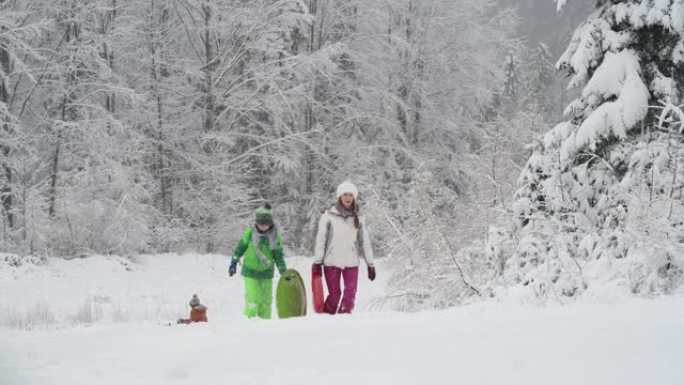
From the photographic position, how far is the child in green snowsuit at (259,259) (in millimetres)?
7523

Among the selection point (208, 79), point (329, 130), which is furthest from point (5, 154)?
point (329, 130)

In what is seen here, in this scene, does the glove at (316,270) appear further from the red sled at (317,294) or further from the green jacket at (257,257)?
the green jacket at (257,257)

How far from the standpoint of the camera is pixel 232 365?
138 inches

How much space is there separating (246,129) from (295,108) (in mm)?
1772

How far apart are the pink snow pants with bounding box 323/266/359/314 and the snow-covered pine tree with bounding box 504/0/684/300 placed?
1.88m

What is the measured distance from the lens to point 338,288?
7.39 m

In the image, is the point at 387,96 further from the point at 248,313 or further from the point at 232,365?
the point at 232,365

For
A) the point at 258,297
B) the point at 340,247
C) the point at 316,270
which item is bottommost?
the point at 258,297

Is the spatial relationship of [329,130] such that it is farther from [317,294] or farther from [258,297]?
[317,294]

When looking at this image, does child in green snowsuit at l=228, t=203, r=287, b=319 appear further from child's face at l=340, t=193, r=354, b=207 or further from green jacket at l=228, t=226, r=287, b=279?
child's face at l=340, t=193, r=354, b=207

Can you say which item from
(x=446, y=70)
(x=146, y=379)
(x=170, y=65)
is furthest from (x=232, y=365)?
(x=446, y=70)

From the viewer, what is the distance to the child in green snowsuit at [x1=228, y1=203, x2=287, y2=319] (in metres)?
7.52

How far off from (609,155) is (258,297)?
19.3 ft

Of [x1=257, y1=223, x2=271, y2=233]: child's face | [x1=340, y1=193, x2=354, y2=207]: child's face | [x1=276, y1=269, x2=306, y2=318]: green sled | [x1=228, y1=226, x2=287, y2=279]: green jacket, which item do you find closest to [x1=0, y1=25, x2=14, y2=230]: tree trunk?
[x1=228, y1=226, x2=287, y2=279]: green jacket
